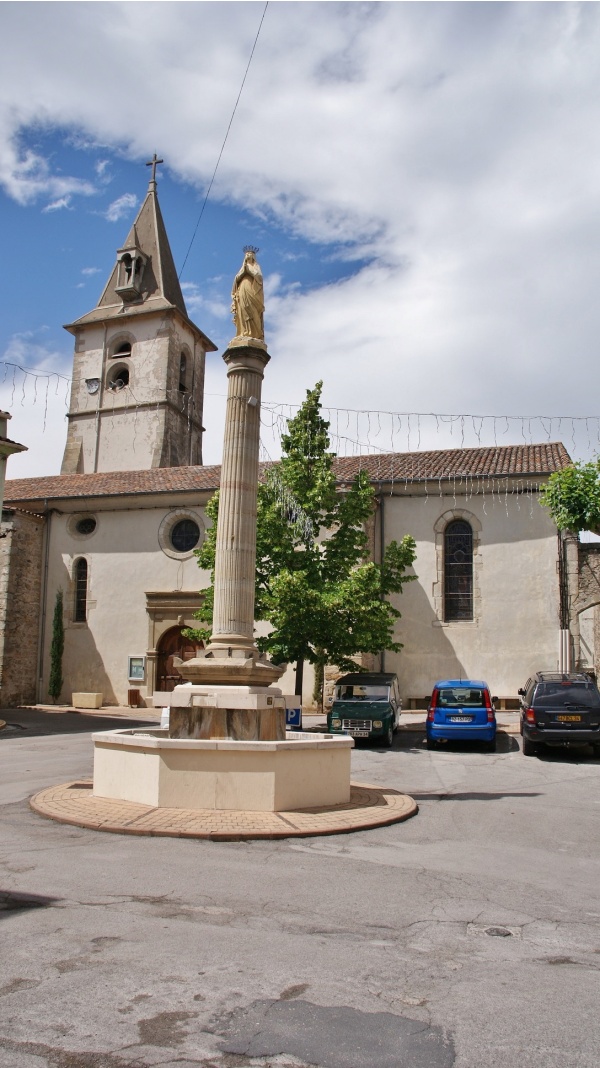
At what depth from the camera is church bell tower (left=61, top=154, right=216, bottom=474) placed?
37438mm

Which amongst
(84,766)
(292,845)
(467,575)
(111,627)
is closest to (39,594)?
(111,627)

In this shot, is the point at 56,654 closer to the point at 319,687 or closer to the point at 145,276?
the point at 319,687

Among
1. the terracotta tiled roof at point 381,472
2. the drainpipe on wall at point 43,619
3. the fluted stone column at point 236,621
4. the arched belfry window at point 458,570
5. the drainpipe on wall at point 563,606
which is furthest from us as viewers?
the drainpipe on wall at point 43,619

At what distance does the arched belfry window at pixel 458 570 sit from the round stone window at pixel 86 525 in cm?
1177

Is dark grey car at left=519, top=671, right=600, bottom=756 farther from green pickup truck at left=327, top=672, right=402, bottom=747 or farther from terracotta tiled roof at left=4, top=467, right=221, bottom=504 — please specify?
terracotta tiled roof at left=4, top=467, right=221, bottom=504

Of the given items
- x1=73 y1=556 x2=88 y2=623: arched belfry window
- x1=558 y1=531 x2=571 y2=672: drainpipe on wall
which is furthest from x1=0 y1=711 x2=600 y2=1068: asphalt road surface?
x1=73 y1=556 x2=88 y2=623: arched belfry window

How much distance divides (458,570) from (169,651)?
946 cm

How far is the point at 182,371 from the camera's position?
131ft

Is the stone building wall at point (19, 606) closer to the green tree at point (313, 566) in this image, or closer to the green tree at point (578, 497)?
the green tree at point (313, 566)

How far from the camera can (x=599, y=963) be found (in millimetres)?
4598

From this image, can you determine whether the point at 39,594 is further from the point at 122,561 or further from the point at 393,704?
the point at 393,704

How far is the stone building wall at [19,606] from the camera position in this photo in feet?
85.0

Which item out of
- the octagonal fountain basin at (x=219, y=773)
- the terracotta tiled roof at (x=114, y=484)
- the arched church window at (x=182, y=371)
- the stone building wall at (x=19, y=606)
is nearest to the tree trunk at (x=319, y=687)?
the terracotta tiled roof at (x=114, y=484)

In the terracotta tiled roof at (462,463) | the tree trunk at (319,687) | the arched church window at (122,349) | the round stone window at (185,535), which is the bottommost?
the tree trunk at (319,687)
